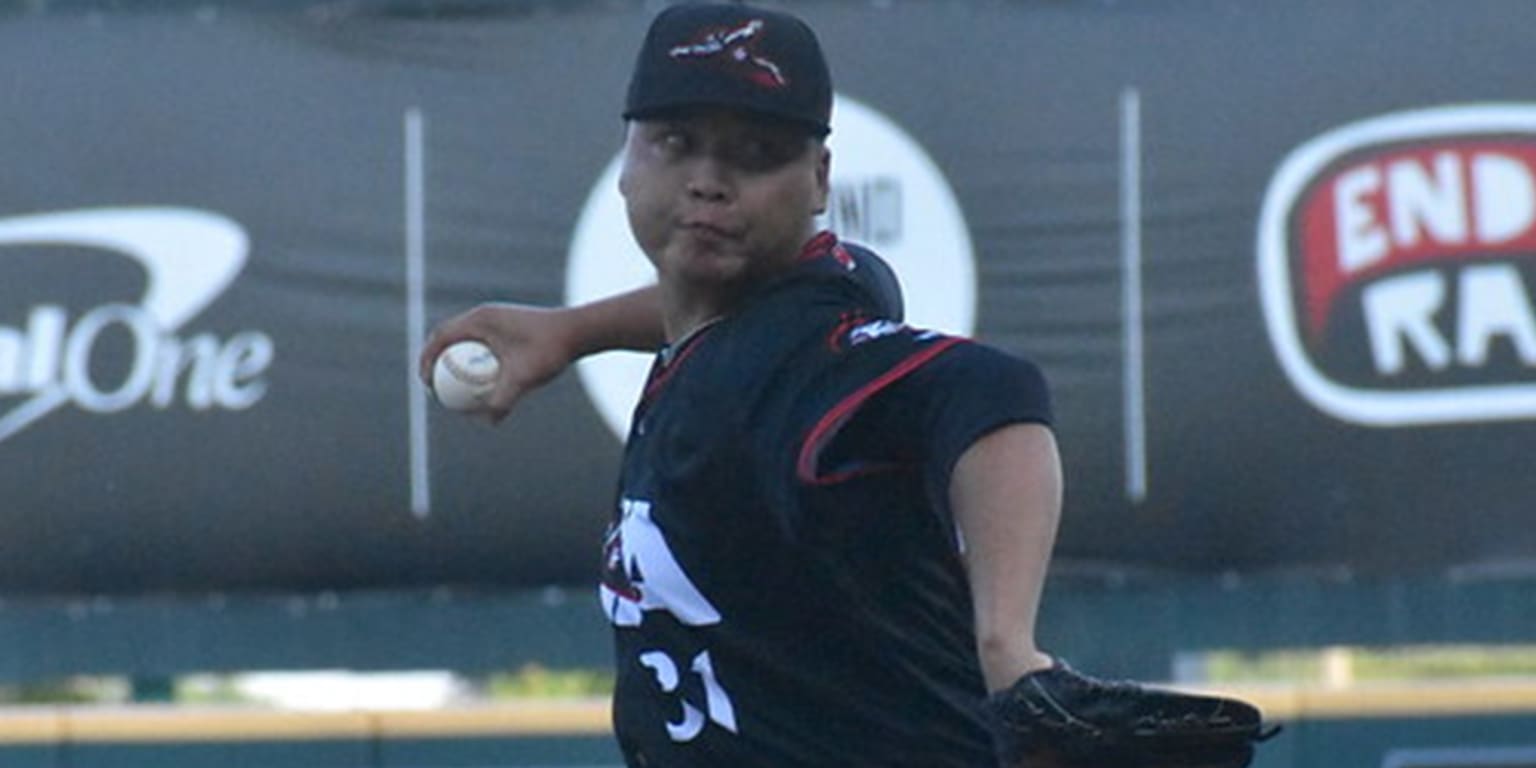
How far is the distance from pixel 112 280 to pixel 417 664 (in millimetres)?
948

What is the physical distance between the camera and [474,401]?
2795 mm

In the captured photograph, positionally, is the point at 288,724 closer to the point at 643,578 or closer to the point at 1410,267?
the point at 1410,267

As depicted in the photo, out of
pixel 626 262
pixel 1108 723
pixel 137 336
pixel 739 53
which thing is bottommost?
pixel 1108 723

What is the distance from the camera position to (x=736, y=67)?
230cm

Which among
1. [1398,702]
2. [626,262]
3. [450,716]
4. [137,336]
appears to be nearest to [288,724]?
[450,716]

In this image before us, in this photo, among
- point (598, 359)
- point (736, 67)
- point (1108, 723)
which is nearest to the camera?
point (1108, 723)

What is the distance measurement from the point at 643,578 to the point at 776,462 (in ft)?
0.66

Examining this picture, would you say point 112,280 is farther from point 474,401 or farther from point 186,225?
point 474,401

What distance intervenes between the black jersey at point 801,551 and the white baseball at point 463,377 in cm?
35

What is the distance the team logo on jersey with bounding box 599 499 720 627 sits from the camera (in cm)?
241

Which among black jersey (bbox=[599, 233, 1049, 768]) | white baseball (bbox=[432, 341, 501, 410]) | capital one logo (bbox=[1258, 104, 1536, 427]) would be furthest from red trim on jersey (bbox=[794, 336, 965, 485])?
capital one logo (bbox=[1258, 104, 1536, 427])

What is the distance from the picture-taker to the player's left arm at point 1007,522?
212 centimetres

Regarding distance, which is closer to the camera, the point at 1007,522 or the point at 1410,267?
the point at 1007,522

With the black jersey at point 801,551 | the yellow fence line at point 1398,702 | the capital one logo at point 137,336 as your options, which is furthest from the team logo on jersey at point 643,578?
the capital one logo at point 137,336
